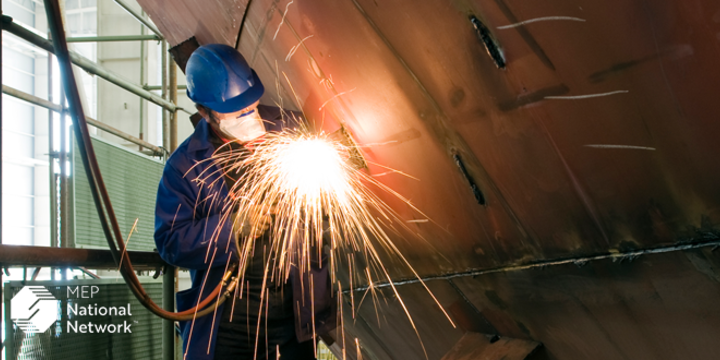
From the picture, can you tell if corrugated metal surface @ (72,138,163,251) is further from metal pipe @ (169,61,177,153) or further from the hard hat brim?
the hard hat brim

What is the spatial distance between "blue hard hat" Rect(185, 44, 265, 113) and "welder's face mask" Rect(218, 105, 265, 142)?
0.13 ft

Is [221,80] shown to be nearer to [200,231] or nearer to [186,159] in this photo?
[186,159]

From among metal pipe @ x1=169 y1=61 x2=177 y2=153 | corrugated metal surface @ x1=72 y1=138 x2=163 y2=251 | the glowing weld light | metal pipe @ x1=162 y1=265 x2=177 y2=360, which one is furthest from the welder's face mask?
metal pipe @ x1=169 y1=61 x2=177 y2=153

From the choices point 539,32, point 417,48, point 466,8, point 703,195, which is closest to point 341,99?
point 417,48

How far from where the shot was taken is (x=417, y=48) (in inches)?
51.3

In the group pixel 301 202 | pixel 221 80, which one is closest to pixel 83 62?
pixel 221 80

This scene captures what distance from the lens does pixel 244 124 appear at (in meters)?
2.17

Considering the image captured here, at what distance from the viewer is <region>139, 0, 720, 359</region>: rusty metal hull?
0.93 meters

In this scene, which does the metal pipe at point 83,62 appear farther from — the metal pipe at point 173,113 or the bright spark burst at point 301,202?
the bright spark burst at point 301,202

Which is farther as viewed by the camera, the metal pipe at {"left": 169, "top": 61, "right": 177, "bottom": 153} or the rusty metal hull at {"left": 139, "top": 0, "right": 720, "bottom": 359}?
the metal pipe at {"left": 169, "top": 61, "right": 177, "bottom": 153}

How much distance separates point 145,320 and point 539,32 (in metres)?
3.72

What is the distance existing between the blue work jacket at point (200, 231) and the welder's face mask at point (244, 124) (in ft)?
0.23

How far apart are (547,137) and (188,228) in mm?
1457

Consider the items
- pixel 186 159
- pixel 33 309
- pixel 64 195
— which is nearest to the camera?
pixel 186 159
